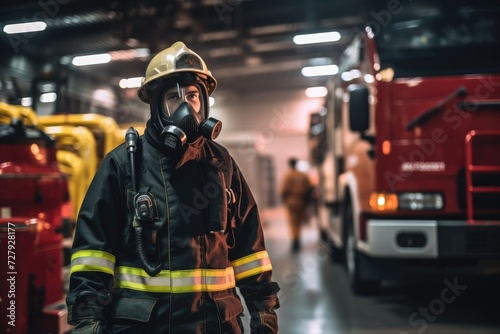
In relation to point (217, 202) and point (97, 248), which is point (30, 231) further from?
point (217, 202)

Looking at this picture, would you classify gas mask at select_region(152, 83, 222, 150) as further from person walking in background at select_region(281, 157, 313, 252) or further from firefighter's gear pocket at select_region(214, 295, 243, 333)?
person walking in background at select_region(281, 157, 313, 252)

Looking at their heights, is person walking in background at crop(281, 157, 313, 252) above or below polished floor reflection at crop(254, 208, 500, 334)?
above

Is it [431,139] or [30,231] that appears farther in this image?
[431,139]

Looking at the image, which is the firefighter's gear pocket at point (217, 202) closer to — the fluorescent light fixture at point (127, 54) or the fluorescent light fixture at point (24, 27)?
the fluorescent light fixture at point (24, 27)

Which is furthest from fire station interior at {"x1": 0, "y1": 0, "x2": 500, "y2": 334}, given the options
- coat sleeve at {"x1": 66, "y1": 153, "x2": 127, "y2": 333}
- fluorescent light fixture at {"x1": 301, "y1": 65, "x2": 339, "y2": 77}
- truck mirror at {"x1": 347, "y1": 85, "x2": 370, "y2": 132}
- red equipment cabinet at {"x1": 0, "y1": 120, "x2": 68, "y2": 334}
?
coat sleeve at {"x1": 66, "y1": 153, "x2": 127, "y2": 333}

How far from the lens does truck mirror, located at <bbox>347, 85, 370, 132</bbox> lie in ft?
17.6

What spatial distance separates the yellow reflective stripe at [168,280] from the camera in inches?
74.8

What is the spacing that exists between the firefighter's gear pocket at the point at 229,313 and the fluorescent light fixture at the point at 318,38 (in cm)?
1220

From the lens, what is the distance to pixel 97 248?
1.86 meters

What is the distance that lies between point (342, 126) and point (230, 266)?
5.34 m

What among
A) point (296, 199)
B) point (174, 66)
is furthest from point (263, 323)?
point (296, 199)

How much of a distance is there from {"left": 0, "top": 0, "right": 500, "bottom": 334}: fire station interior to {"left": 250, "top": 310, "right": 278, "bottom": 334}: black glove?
2040 millimetres

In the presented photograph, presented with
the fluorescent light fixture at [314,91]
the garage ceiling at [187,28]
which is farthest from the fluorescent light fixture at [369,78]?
the fluorescent light fixture at [314,91]

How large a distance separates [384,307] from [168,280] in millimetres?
4384
